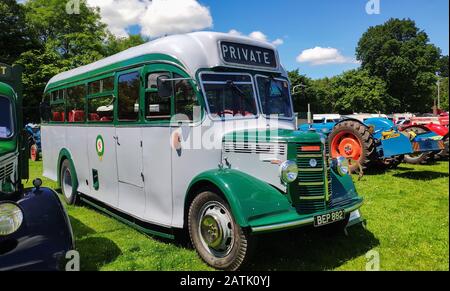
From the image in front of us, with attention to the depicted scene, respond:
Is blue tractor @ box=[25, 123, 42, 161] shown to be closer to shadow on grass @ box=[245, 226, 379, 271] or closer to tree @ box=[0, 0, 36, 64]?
tree @ box=[0, 0, 36, 64]

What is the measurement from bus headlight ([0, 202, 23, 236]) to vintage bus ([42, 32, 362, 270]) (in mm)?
2009

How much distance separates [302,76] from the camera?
2084 inches

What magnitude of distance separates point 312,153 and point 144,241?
291 cm

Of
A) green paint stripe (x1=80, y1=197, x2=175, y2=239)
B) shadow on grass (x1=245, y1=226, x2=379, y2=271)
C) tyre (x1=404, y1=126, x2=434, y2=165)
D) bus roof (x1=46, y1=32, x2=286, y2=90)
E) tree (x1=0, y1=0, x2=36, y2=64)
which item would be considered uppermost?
tree (x1=0, y1=0, x2=36, y2=64)

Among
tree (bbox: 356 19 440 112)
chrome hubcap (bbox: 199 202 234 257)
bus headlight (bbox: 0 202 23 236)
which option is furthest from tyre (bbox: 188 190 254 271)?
tree (bbox: 356 19 440 112)

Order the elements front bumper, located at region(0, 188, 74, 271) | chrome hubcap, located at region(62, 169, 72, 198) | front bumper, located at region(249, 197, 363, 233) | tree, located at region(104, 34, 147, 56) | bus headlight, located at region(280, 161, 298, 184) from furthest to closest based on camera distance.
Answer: tree, located at region(104, 34, 147, 56) < chrome hubcap, located at region(62, 169, 72, 198) < bus headlight, located at region(280, 161, 298, 184) < front bumper, located at region(249, 197, 363, 233) < front bumper, located at region(0, 188, 74, 271)

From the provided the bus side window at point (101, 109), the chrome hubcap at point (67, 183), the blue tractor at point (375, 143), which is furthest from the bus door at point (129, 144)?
the blue tractor at point (375, 143)

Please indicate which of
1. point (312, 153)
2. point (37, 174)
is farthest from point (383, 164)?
point (37, 174)

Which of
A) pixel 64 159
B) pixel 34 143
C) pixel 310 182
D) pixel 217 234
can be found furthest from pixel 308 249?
pixel 34 143

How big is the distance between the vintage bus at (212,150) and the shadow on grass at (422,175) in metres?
6.25

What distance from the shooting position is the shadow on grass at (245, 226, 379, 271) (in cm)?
505

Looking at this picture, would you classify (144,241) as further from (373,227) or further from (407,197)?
(407,197)

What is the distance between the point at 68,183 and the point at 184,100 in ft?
17.1

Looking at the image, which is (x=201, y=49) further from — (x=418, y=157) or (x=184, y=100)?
(x=418, y=157)
